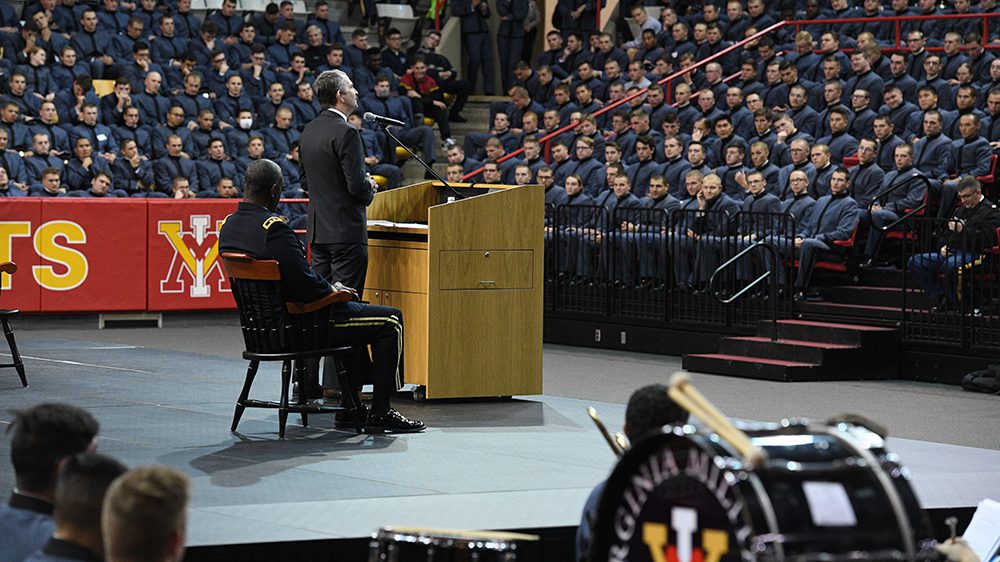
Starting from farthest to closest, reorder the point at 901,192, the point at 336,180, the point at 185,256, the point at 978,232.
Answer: the point at 185,256, the point at 901,192, the point at 978,232, the point at 336,180

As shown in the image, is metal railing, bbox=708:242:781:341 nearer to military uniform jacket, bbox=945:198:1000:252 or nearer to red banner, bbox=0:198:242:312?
military uniform jacket, bbox=945:198:1000:252

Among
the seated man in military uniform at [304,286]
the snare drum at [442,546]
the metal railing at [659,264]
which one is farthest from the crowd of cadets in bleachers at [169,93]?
the snare drum at [442,546]

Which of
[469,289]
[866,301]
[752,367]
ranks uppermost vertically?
[469,289]

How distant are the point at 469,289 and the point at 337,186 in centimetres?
115

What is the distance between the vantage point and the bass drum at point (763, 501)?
3.00 metres

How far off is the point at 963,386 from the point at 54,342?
7.88m

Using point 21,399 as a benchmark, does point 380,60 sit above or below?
above

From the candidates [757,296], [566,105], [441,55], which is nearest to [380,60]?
[441,55]

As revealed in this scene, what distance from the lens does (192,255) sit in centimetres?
1659

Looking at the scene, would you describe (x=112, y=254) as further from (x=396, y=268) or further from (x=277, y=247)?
(x=277, y=247)

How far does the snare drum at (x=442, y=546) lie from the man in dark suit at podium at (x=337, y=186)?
544 centimetres

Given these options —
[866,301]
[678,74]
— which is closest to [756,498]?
[866,301]

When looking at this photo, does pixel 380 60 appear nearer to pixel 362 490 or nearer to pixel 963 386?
pixel 963 386

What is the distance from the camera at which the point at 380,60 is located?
22578 millimetres
